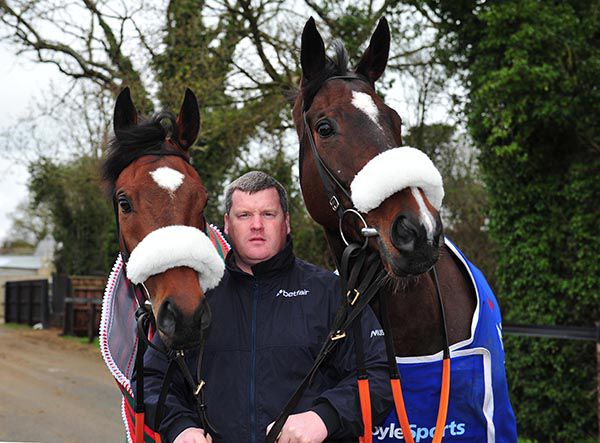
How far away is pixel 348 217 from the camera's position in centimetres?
250

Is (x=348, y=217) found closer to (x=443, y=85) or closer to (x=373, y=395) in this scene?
(x=373, y=395)

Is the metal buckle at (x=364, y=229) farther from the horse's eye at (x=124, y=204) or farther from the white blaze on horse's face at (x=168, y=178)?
the horse's eye at (x=124, y=204)

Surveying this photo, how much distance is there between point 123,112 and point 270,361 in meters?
1.28

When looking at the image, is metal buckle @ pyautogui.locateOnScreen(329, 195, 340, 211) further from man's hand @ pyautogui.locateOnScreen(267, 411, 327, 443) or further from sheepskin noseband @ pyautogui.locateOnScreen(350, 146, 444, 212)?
man's hand @ pyautogui.locateOnScreen(267, 411, 327, 443)

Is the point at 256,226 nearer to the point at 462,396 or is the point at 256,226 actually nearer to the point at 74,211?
the point at 462,396

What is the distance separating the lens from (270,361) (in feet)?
6.92

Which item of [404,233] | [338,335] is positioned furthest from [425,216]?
[338,335]

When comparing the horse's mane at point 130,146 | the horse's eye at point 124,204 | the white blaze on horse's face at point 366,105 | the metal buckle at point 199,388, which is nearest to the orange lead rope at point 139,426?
the metal buckle at point 199,388

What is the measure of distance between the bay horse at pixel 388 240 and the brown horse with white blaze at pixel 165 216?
0.52m

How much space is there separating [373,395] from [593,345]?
5.06 m

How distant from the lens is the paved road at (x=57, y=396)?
6770 mm

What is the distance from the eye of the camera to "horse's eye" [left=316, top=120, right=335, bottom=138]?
2.59 metres

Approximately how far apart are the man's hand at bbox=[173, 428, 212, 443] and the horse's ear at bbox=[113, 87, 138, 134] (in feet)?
4.29

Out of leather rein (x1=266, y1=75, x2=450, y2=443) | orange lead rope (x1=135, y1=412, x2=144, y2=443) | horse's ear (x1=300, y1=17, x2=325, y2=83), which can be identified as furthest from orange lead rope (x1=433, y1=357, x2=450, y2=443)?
horse's ear (x1=300, y1=17, x2=325, y2=83)
